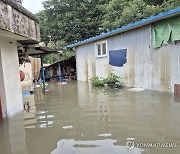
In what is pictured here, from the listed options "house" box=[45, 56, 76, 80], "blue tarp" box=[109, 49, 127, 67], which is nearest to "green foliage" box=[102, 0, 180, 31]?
"house" box=[45, 56, 76, 80]

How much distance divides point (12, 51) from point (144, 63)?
5.88 meters

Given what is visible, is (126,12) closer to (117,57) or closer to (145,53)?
(117,57)

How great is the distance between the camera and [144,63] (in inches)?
357

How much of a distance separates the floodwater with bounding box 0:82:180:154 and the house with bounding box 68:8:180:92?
198 centimetres

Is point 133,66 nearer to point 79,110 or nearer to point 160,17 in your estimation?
point 160,17

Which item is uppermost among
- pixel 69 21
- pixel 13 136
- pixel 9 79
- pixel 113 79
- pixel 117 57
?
pixel 69 21

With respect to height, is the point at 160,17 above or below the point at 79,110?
above

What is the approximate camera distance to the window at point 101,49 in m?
12.2

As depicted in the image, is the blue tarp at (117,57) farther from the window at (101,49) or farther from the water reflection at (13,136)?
the water reflection at (13,136)

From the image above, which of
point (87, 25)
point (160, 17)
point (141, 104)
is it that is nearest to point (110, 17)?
point (87, 25)

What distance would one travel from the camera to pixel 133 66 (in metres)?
9.80

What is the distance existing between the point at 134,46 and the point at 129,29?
870 mm

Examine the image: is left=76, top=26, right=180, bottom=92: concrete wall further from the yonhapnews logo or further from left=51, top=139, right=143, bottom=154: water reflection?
left=51, top=139, right=143, bottom=154: water reflection

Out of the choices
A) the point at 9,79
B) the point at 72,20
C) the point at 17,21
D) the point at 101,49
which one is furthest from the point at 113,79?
the point at 72,20
